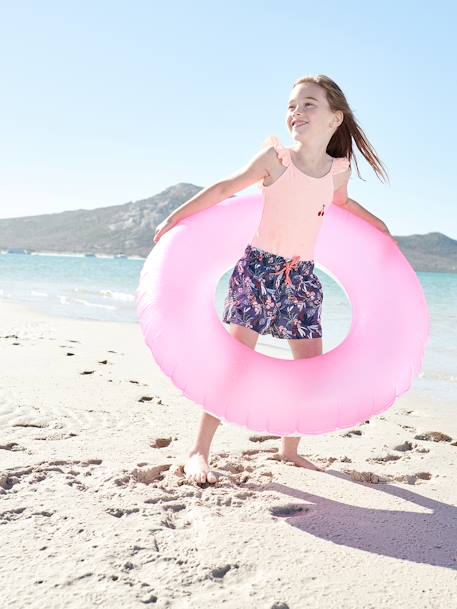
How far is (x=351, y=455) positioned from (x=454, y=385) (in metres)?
2.82

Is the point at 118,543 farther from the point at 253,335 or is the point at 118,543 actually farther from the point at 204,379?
the point at 253,335

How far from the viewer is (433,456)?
120 inches

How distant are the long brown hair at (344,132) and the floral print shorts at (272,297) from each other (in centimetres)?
59

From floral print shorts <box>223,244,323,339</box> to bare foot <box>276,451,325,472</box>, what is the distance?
0.54 metres

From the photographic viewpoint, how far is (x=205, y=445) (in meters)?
2.68

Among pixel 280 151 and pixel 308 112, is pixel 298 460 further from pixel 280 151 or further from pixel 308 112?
pixel 308 112

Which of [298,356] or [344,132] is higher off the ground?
[344,132]

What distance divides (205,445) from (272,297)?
26.0 inches

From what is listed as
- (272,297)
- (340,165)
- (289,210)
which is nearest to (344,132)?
(340,165)

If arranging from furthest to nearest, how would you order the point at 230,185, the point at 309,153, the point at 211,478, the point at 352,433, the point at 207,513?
the point at 352,433, the point at 309,153, the point at 230,185, the point at 211,478, the point at 207,513

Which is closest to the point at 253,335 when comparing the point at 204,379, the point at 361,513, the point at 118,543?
the point at 204,379

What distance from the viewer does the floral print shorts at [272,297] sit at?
8.72 ft

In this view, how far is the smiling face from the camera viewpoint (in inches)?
106

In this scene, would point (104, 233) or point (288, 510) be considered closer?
point (288, 510)
